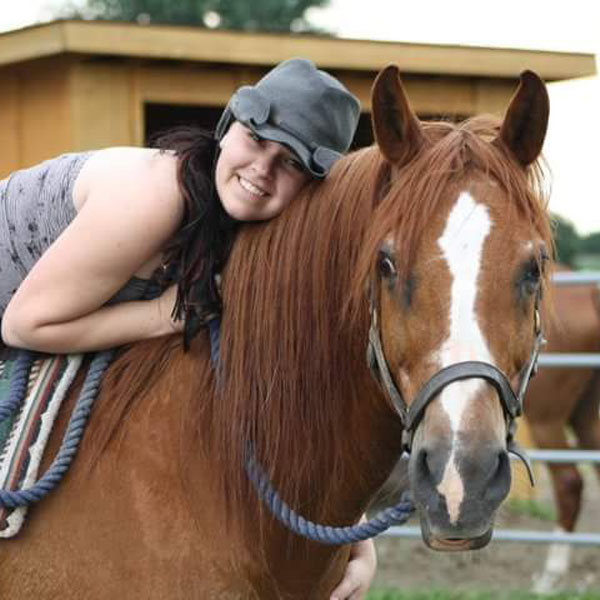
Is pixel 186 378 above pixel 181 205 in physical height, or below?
below

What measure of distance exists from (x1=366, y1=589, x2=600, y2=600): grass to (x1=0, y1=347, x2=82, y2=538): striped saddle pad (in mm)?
3568

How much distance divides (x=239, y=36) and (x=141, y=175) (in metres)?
5.51

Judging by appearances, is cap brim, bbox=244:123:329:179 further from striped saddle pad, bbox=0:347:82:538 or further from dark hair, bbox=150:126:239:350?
striped saddle pad, bbox=0:347:82:538

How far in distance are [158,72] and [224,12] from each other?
86.1ft

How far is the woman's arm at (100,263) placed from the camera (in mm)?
2746

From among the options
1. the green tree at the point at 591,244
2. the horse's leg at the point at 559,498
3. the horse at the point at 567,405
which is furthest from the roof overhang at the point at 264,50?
the green tree at the point at 591,244

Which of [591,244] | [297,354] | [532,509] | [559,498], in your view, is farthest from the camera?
[591,244]

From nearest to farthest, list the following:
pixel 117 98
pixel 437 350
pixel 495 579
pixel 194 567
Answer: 1. pixel 437 350
2. pixel 194 567
3. pixel 495 579
4. pixel 117 98

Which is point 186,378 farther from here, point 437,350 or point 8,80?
point 8,80

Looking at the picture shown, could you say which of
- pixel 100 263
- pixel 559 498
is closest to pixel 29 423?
pixel 100 263

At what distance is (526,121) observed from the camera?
257cm

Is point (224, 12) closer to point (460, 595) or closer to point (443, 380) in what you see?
point (460, 595)

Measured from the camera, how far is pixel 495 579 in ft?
24.3

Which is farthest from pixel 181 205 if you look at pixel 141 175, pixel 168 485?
pixel 168 485
